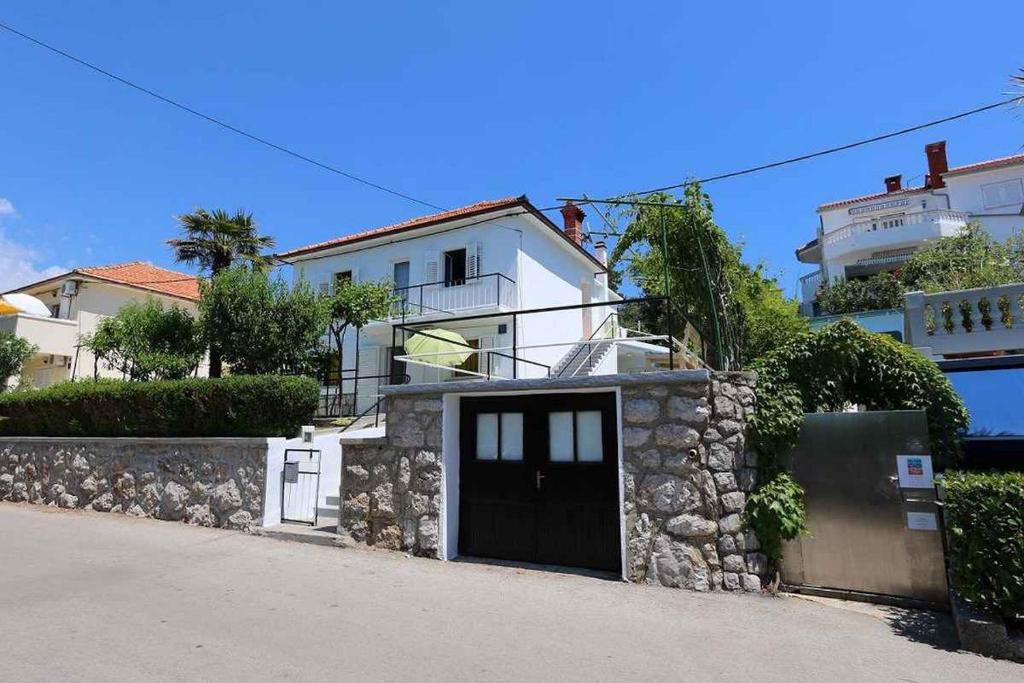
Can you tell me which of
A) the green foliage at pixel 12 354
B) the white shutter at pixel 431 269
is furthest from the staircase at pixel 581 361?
the green foliage at pixel 12 354

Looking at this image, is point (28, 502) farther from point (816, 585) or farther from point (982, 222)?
point (982, 222)

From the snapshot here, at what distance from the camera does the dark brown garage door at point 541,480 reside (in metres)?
7.02

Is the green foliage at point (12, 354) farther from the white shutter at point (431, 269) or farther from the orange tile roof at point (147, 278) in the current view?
the white shutter at point (431, 269)

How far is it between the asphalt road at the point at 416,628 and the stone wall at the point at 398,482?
0.46 meters

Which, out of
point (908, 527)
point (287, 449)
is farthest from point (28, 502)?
point (908, 527)

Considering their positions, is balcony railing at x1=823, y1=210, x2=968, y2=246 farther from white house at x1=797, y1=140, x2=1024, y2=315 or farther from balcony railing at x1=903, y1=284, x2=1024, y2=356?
balcony railing at x1=903, y1=284, x2=1024, y2=356

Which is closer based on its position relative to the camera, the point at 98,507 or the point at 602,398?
the point at 602,398

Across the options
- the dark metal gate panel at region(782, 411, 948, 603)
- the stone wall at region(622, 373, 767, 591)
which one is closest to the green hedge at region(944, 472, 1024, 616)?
the dark metal gate panel at region(782, 411, 948, 603)

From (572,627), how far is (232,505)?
23.1 ft

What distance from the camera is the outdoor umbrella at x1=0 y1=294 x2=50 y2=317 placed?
24003mm

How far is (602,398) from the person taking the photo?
7.22m

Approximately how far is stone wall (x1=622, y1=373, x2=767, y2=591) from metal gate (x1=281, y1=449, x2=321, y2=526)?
18.5 ft

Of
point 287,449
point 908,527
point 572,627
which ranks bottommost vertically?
point 572,627

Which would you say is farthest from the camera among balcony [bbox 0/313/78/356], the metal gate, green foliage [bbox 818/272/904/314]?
green foliage [bbox 818/272/904/314]
